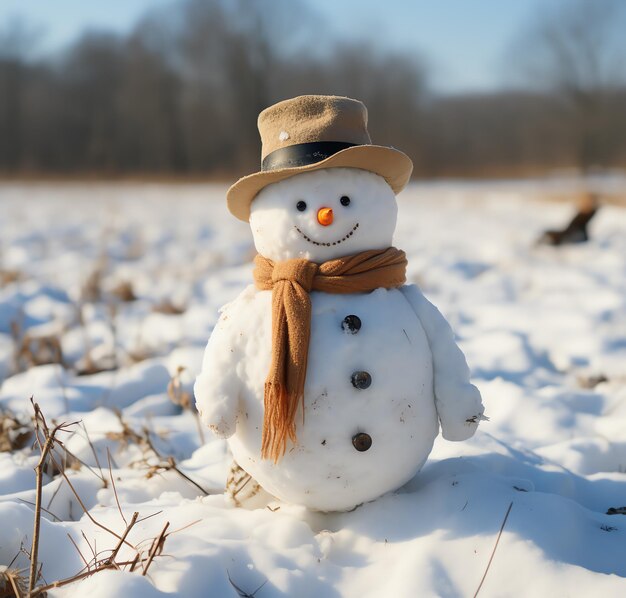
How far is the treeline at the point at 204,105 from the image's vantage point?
91.7 ft

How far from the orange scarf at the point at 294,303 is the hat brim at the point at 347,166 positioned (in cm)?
20

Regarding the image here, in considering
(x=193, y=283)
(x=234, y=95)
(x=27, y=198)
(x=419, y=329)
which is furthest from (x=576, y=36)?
(x=419, y=329)

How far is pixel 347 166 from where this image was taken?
1.78 m

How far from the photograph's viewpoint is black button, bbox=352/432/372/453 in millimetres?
1667

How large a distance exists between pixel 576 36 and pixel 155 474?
33430 millimetres

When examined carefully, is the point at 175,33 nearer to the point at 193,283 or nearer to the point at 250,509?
the point at 193,283

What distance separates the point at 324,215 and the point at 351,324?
29 cm

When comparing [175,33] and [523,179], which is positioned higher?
[175,33]

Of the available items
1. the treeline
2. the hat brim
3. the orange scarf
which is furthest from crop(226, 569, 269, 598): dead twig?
the treeline

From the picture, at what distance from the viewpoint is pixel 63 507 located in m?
1.99

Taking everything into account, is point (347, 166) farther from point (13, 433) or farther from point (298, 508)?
point (13, 433)

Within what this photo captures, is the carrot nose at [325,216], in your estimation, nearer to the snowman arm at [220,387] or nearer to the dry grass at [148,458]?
the snowman arm at [220,387]

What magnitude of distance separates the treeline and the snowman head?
81.8 ft

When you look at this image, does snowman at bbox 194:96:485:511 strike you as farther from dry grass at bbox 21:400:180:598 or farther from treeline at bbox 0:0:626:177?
treeline at bbox 0:0:626:177
